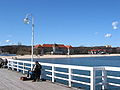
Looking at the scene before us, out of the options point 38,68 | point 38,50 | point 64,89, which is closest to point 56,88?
point 64,89

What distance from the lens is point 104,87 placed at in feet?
34.5

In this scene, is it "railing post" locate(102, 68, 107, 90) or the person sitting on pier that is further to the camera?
the person sitting on pier

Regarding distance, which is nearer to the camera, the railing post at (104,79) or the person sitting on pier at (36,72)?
the railing post at (104,79)

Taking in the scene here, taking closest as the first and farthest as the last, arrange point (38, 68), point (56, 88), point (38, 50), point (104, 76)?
point (104, 76)
point (56, 88)
point (38, 68)
point (38, 50)

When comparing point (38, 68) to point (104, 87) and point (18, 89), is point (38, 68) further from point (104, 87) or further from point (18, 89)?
point (104, 87)

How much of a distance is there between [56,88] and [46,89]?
0.54 meters

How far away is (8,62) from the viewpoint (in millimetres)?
25016

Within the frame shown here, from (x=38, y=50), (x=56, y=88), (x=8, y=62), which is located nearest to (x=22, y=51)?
(x=38, y=50)

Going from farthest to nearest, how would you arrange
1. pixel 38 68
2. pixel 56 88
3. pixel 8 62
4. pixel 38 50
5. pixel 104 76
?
pixel 38 50 < pixel 8 62 < pixel 38 68 < pixel 56 88 < pixel 104 76

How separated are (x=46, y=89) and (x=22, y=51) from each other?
188 metres

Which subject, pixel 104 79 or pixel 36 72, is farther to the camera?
pixel 36 72

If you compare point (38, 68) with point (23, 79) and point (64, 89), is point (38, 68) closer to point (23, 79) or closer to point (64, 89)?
point (23, 79)

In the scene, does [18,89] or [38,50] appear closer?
[18,89]

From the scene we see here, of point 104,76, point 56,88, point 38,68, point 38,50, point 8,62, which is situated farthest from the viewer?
point 38,50
